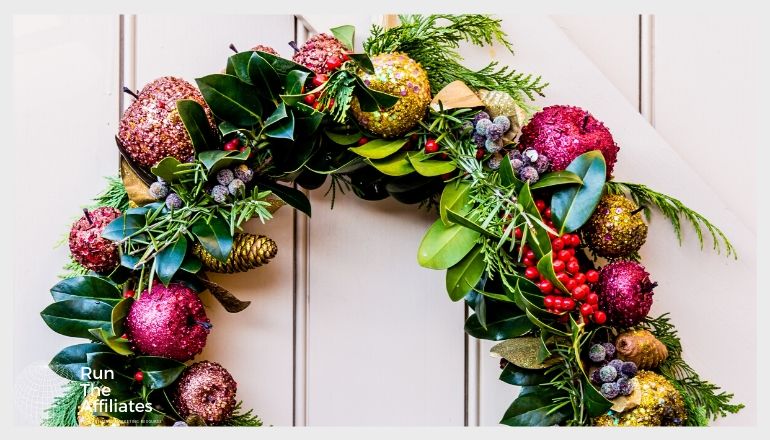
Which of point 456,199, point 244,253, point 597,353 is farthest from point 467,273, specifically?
point 244,253

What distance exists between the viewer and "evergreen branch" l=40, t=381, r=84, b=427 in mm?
943

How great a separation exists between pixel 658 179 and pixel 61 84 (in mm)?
954

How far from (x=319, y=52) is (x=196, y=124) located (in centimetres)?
20

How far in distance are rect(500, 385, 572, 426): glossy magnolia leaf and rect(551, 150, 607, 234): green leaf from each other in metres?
0.24

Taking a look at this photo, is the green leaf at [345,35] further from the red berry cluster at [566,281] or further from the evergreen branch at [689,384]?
the evergreen branch at [689,384]

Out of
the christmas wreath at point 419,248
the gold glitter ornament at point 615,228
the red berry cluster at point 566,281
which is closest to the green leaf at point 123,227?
the christmas wreath at point 419,248

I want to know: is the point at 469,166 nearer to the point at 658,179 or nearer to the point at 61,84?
the point at 658,179

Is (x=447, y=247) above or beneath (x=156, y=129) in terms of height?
beneath

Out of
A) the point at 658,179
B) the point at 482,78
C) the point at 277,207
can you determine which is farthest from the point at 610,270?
the point at 277,207

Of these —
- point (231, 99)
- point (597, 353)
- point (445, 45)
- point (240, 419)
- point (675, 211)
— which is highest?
point (445, 45)

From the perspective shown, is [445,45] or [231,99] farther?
[445,45]

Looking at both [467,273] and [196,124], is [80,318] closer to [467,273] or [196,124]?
[196,124]

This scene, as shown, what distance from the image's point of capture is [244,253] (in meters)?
0.95

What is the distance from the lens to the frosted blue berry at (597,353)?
3.00ft
